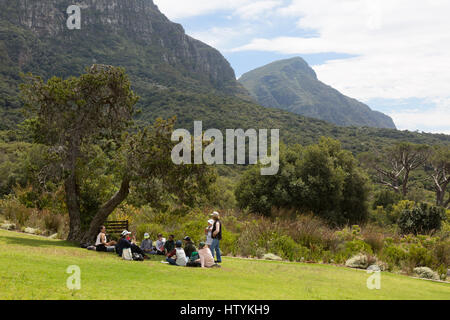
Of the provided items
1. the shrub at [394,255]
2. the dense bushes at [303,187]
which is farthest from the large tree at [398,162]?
the shrub at [394,255]

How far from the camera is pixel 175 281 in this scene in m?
8.23

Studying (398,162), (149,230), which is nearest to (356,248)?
(149,230)

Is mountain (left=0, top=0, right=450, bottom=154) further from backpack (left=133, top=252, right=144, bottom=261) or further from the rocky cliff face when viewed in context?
backpack (left=133, top=252, right=144, bottom=261)

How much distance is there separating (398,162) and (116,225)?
160 ft

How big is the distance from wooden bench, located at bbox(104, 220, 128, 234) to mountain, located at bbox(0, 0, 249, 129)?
5851cm

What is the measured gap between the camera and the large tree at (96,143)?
525 inches

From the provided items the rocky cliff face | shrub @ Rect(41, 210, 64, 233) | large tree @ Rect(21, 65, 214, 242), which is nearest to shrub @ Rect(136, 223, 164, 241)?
large tree @ Rect(21, 65, 214, 242)

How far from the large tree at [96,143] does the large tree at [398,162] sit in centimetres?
4397

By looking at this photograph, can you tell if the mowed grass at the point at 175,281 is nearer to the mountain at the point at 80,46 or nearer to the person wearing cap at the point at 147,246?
the person wearing cap at the point at 147,246

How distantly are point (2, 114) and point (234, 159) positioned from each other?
4445cm

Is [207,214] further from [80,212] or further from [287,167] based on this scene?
[287,167]

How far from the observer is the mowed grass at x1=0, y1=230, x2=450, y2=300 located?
655 centimetres
